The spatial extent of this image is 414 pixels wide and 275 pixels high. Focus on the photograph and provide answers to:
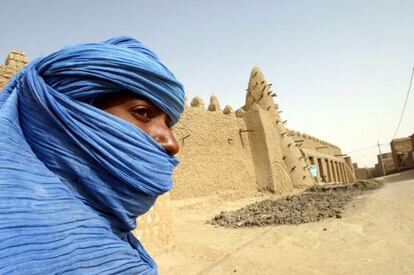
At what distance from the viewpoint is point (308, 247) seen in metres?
5.26

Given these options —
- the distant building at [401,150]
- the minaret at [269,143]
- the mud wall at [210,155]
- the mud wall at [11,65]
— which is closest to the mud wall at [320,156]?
the minaret at [269,143]

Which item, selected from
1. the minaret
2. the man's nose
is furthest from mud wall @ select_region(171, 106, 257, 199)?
the man's nose

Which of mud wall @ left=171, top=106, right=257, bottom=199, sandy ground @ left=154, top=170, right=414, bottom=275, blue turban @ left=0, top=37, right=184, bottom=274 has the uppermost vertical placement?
mud wall @ left=171, top=106, right=257, bottom=199

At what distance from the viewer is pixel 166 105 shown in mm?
1061

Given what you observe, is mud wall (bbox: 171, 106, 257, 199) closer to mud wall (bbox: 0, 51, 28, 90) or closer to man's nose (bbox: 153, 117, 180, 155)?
mud wall (bbox: 0, 51, 28, 90)

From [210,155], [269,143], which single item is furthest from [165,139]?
[269,143]

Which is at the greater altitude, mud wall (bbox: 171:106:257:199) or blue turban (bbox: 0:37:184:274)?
mud wall (bbox: 171:106:257:199)

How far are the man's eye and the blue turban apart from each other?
0.14 ft

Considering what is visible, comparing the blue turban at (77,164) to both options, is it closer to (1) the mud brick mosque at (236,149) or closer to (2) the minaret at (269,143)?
(1) the mud brick mosque at (236,149)

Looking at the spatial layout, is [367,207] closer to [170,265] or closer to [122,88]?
[170,265]

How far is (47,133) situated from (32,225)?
26cm

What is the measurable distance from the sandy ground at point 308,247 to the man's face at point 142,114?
3612 millimetres

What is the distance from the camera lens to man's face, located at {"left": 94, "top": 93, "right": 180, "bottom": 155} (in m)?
0.96

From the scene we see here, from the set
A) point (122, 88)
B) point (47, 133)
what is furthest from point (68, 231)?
point (122, 88)
